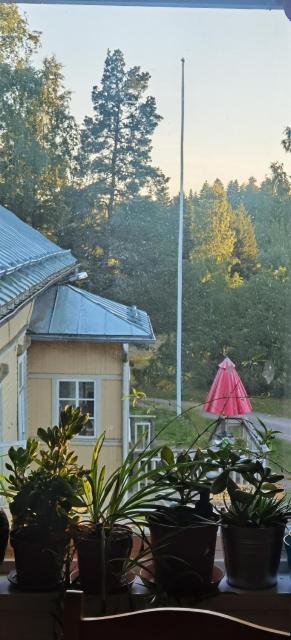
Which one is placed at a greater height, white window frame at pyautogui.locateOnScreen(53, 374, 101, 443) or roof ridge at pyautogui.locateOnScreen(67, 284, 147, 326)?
roof ridge at pyautogui.locateOnScreen(67, 284, 147, 326)

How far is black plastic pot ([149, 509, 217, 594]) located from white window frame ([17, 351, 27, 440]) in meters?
0.48

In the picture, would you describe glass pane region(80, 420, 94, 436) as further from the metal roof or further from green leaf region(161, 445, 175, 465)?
the metal roof

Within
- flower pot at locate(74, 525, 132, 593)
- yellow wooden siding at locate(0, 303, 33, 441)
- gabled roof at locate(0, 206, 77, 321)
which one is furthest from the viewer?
yellow wooden siding at locate(0, 303, 33, 441)

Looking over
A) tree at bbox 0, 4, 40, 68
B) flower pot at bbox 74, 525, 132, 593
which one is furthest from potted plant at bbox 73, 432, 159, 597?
tree at bbox 0, 4, 40, 68

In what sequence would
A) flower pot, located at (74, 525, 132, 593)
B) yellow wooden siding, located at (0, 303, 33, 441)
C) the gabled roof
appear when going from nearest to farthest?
flower pot, located at (74, 525, 132, 593) < the gabled roof < yellow wooden siding, located at (0, 303, 33, 441)

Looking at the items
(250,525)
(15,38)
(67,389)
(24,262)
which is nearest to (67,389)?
(67,389)

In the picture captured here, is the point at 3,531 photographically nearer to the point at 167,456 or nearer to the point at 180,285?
the point at 167,456

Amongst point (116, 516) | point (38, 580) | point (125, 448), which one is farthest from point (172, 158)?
point (38, 580)

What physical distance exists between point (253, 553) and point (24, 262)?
2.80ft

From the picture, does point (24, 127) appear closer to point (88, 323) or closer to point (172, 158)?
point (172, 158)

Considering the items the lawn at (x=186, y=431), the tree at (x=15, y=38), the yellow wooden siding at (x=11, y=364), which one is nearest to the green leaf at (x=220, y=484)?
the lawn at (x=186, y=431)

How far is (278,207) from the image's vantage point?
1.80 m

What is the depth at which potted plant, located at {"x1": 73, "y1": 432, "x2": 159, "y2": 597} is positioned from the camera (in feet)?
4.75

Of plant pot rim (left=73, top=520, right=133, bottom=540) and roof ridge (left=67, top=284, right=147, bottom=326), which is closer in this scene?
plant pot rim (left=73, top=520, right=133, bottom=540)
